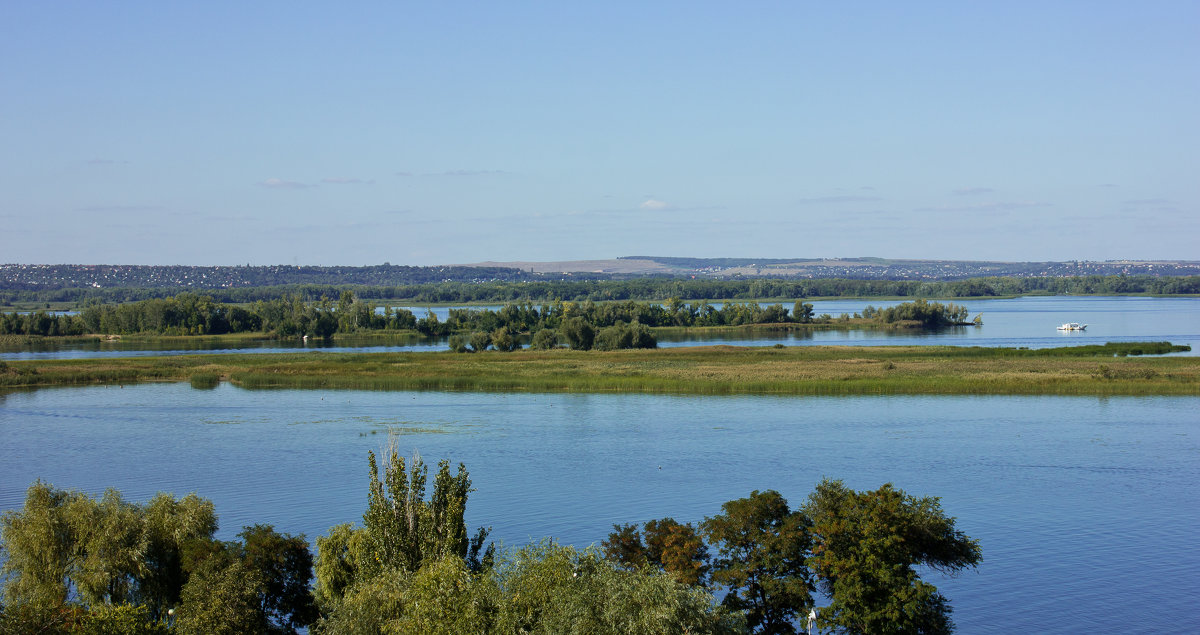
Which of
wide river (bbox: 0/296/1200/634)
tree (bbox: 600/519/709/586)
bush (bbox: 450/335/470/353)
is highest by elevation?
tree (bbox: 600/519/709/586)

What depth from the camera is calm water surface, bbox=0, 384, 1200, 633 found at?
2430 centimetres

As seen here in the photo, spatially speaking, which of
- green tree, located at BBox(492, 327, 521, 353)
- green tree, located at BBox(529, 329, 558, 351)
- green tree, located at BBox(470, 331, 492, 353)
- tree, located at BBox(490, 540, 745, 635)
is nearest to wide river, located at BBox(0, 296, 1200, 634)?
tree, located at BBox(490, 540, 745, 635)

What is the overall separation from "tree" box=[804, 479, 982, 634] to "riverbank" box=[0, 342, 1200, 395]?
110ft

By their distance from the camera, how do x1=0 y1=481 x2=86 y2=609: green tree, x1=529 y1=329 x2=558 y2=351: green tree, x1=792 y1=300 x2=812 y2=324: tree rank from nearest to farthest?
x1=0 y1=481 x2=86 y2=609: green tree < x1=529 y1=329 x2=558 y2=351: green tree < x1=792 y1=300 x2=812 y2=324: tree

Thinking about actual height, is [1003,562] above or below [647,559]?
below

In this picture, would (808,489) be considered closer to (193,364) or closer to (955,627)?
(955,627)

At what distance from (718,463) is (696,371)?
81.6 feet

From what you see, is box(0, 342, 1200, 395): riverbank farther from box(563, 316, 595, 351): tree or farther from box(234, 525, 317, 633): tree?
box(234, 525, 317, 633): tree

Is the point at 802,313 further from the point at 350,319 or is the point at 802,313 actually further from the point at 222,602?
the point at 222,602

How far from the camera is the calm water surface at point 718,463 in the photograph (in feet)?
79.7

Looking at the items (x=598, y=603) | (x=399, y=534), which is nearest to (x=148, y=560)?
(x=399, y=534)

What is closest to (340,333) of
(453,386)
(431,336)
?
(431,336)

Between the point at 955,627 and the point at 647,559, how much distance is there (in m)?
6.49

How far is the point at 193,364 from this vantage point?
232 feet
